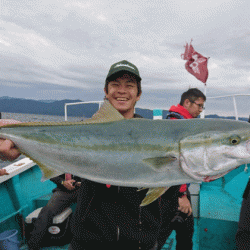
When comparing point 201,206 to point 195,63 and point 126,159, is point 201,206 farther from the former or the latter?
point 195,63

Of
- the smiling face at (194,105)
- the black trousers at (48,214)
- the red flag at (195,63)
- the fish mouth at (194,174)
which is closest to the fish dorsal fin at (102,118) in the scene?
the fish mouth at (194,174)

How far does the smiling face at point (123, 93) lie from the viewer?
2307 millimetres

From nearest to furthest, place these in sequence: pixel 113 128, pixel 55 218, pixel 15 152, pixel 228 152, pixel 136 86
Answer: pixel 228 152, pixel 113 128, pixel 15 152, pixel 136 86, pixel 55 218

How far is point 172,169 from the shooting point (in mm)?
1542

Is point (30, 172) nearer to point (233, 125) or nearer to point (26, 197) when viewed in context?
point (26, 197)

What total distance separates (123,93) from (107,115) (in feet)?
2.13

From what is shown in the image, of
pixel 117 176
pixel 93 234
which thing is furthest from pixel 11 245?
pixel 117 176

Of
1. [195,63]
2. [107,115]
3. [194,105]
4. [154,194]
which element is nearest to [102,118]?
[107,115]

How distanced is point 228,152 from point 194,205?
4019 mm

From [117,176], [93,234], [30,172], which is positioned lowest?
[30,172]

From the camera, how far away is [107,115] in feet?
5.82

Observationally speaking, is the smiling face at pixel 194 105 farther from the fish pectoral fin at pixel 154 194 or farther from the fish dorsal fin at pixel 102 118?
the fish pectoral fin at pixel 154 194

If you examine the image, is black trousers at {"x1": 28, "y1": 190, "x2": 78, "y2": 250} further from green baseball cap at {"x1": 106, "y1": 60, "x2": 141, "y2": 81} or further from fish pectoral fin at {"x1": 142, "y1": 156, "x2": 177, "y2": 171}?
fish pectoral fin at {"x1": 142, "y1": 156, "x2": 177, "y2": 171}

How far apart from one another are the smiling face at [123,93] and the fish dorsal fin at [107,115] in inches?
21.4
